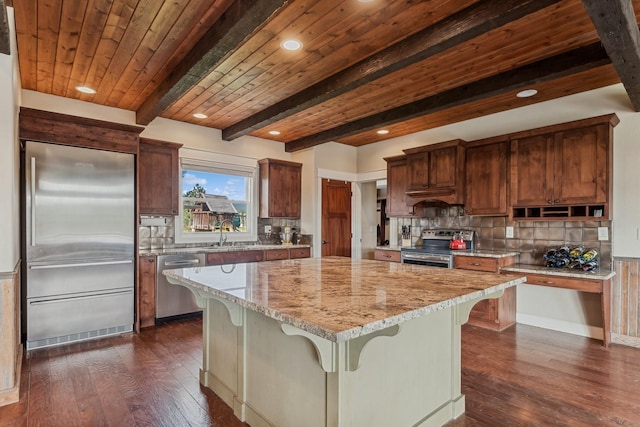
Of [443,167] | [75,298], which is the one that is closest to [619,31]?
[443,167]

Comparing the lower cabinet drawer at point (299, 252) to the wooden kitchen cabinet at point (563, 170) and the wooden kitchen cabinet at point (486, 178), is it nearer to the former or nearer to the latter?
the wooden kitchen cabinet at point (486, 178)

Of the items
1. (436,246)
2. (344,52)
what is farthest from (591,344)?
(344,52)

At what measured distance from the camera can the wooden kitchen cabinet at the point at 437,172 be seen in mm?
4488

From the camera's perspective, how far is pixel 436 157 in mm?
4688

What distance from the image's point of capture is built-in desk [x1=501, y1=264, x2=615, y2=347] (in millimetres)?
3340

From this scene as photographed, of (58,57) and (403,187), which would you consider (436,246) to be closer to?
(403,187)

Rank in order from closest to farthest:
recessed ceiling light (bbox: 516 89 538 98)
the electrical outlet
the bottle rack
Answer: the bottle rack
recessed ceiling light (bbox: 516 89 538 98)
the electrical outlet

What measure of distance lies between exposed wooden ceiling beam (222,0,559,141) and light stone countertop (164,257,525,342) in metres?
1.58

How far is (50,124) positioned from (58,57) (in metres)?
0.70

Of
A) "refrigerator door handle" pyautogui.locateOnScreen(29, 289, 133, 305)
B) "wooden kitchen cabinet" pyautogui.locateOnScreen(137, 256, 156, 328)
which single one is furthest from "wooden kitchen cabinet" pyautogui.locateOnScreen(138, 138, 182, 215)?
"refrigerator door handle" pyautogui.locateOnScreen(29, 289, 133, 305)

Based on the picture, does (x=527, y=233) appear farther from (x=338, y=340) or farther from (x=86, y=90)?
(x=86, y=90)

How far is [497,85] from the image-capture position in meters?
3.31

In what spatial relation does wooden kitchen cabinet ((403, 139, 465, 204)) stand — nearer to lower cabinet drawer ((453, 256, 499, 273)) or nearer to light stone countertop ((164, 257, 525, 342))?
lower cabinet drawer ((453, 256, 499, 273))

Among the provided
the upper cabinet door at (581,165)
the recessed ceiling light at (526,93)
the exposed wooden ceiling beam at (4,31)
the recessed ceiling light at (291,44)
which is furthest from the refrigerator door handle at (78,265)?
the upper cabinet door at (581,165)
